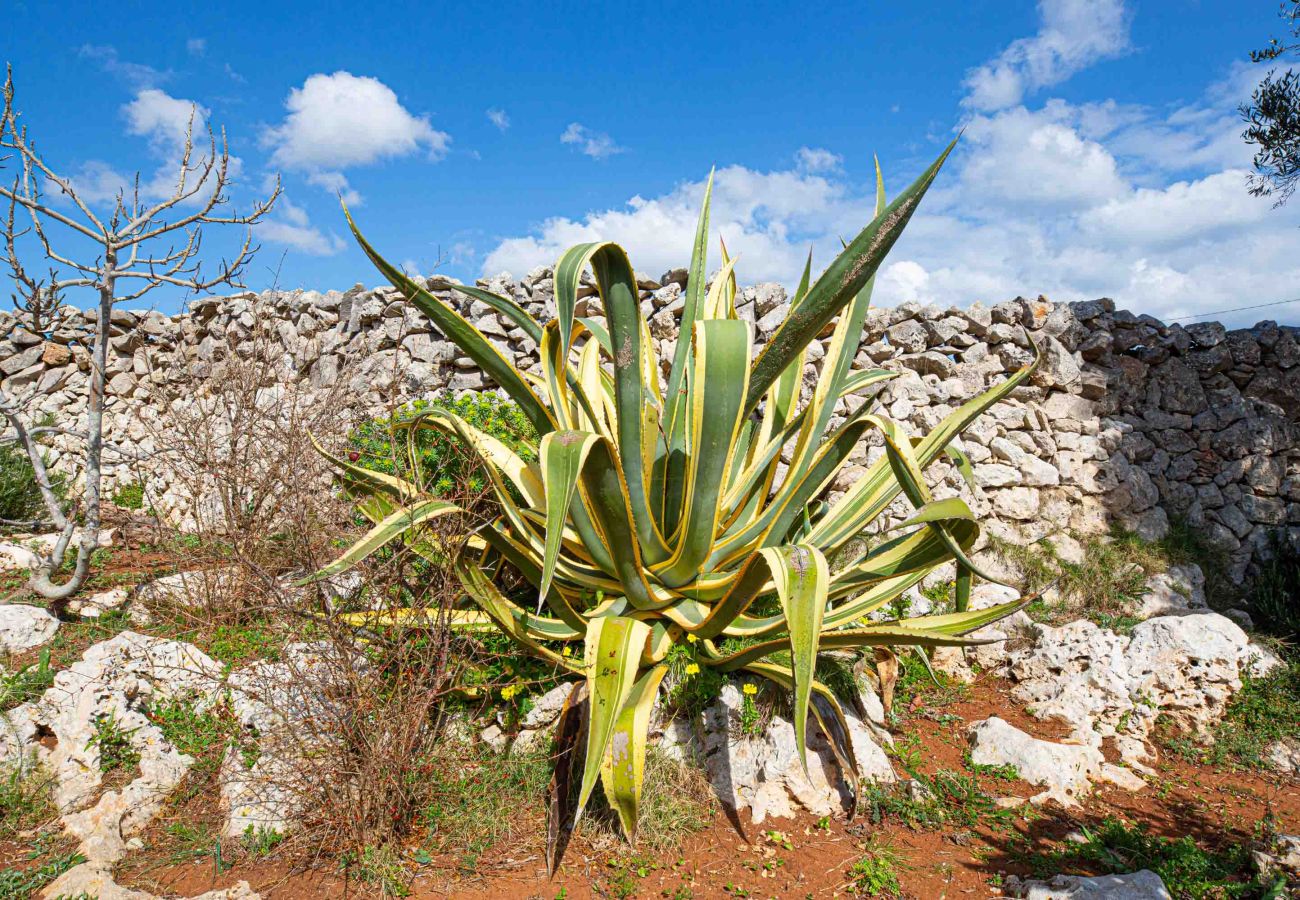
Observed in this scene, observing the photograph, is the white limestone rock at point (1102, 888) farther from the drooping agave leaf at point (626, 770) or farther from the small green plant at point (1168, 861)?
the drooping agave leaf at point (626, 770)

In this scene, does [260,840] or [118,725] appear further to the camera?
[118,725]

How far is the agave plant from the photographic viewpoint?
2.12 m

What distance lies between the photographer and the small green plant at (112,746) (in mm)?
2818

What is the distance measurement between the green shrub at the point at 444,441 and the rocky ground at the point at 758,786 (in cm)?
100

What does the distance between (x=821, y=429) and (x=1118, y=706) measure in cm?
195

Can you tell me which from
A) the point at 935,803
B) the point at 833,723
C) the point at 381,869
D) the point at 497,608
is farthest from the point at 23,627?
the point at 935,803

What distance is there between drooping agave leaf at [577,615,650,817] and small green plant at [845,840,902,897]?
875 millimetres

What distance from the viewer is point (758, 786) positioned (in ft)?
8.66

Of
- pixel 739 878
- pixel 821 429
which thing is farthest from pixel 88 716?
pixel 821 429

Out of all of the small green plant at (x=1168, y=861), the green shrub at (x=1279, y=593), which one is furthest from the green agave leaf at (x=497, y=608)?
the green shrub at (x=1279, y=593)

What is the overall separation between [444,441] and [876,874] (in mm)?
2577

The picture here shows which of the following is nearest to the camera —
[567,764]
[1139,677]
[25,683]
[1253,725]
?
[567,764]

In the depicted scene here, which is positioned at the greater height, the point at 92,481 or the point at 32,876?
the point at 92,481

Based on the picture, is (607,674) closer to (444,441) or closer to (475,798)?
(475,798)
